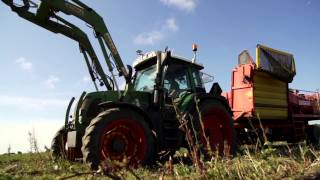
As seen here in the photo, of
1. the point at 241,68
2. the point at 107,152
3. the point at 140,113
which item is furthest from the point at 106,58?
the point at 241,68

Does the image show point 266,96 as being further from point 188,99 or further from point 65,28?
point 65,28

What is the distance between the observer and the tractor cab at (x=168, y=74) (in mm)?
8523

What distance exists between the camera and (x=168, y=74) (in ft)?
28.9

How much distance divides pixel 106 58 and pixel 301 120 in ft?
24.2

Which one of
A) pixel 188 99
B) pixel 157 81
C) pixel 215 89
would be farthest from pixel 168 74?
pixel 215 89

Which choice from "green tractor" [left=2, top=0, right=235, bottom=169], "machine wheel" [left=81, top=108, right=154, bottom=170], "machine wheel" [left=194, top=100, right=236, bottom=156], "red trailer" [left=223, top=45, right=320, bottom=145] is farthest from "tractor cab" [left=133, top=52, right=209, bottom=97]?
"red trailer" [left=223, top=45, right=320, bottom=145]

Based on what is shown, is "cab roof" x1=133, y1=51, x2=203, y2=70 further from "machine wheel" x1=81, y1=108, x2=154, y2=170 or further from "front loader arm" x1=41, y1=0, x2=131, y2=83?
"machine wheel" x1=81, y1=108, x2=154, y2=170

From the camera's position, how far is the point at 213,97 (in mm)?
9039

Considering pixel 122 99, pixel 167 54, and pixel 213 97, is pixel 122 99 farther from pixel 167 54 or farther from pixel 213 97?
pixel 213 97

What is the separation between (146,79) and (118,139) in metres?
2.25

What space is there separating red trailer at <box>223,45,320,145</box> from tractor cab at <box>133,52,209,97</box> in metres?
2.27

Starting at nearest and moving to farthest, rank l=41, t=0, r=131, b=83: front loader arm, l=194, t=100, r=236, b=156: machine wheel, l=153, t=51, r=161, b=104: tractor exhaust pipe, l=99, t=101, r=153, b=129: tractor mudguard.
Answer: l=99, t=101, r=153, b=129: tractor mudguard < l=153, t=51, r=161, b=104: tractor exhaust pipe < l=194, t=100, r=236, b=156: machine wheel < l=41, t=0, r=131, b=83: front loader arm

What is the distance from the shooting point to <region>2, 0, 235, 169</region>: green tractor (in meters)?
7.18

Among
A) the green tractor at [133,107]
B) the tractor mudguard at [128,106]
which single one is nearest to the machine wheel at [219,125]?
the green tractor at [133,107]
